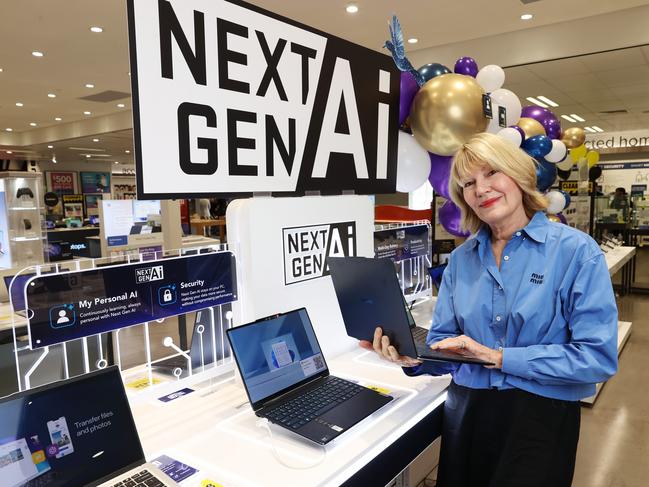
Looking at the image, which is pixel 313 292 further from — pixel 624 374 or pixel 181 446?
pixel 624 374

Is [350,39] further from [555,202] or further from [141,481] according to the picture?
[141,481]

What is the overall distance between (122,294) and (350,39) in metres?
5.25

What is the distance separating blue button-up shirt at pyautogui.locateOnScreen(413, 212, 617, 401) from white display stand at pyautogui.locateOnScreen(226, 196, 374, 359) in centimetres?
59

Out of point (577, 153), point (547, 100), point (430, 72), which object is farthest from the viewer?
point (547, 100)

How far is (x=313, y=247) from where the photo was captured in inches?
71.2

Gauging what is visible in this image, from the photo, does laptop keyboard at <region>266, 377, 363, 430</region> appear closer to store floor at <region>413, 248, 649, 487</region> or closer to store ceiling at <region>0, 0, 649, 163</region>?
store floor at <region>413, 248, 649, 487</region>

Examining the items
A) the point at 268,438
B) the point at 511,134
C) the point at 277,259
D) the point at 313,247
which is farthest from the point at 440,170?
the point at 268,438

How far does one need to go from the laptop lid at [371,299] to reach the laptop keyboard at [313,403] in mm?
164

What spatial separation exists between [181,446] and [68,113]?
1142cm

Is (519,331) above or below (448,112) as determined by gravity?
below

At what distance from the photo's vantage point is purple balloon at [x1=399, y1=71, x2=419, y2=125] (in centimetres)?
237

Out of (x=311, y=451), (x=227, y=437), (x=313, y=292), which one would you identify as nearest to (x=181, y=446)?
(x=227, y=437)

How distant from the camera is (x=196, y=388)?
1.61 m

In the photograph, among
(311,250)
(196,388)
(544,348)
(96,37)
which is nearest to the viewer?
(544,348)
